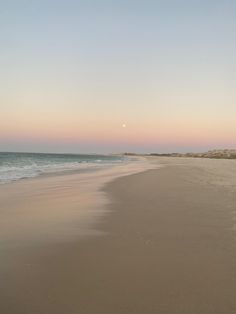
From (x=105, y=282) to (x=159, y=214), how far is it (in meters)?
5.24

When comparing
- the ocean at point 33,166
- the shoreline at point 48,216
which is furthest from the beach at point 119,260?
the ocean at point 33,166

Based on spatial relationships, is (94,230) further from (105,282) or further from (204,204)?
(204,204)

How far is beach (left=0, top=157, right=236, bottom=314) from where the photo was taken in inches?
166

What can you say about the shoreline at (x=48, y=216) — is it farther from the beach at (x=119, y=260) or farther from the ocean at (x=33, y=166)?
the ocean at (x=33, y=166)

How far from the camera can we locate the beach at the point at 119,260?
13.9 feet

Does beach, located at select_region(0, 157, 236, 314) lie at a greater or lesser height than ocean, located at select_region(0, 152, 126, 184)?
lesser

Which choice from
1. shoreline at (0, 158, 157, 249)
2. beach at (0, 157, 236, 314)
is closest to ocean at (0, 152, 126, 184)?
shoreline at (0, 158, 157, 249)

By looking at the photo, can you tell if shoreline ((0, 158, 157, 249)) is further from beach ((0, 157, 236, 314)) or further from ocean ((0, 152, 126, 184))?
ocean ((0, 152, 126, 184))

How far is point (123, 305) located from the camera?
4.16 meters

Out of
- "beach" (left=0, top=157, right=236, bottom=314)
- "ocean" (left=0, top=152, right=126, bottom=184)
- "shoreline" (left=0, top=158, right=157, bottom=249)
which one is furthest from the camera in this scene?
"ocean" (left=0, top=152, right=126, bottom=184)

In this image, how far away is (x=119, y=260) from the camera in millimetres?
5801

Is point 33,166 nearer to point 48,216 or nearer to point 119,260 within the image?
point 48,216

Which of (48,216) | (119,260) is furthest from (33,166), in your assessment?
(119,260)

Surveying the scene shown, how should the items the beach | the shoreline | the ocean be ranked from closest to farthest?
the beach < the shoreline < the ocean
